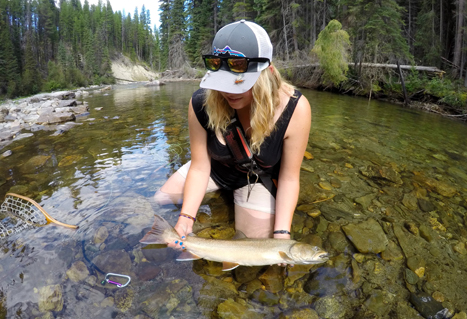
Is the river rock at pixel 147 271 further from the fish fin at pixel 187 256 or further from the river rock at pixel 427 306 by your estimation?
the river rock at pixel 427 306

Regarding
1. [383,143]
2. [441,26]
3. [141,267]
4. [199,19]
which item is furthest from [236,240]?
[199,19]

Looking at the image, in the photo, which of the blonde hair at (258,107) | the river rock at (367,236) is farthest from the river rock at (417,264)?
the blonde hair at (258,107)

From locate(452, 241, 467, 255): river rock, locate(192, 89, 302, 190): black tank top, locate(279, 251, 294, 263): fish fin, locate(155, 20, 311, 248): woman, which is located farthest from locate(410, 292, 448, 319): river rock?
locate(192, 89, 302, 190): black tank top

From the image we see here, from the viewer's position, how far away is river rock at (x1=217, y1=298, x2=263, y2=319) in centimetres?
214

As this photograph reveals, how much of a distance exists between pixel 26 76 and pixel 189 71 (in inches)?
985

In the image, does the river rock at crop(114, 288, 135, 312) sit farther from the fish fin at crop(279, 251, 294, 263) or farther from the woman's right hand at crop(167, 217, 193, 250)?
the fish fin at crop(279, 251, 294, 263)

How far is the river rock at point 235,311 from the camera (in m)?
2.14

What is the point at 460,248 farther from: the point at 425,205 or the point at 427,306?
the point at 427,306

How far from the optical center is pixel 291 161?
273 centimetres

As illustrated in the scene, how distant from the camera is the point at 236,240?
98.7 inches

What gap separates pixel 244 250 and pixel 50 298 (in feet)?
5.48

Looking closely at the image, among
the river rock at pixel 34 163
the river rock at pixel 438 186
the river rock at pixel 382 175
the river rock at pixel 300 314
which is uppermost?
the river rock at pixel 34 163

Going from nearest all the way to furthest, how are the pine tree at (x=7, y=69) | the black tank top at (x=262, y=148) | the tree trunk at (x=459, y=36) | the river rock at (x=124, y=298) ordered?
1. the river rock at (x=124, y=298)
2. the black tank top at (x=262, y=148)
3. the tree trunk at (x=459, y=36)
4. the pine tree at (x=7, y=69)

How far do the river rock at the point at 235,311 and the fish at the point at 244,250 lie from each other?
0.91 feet
